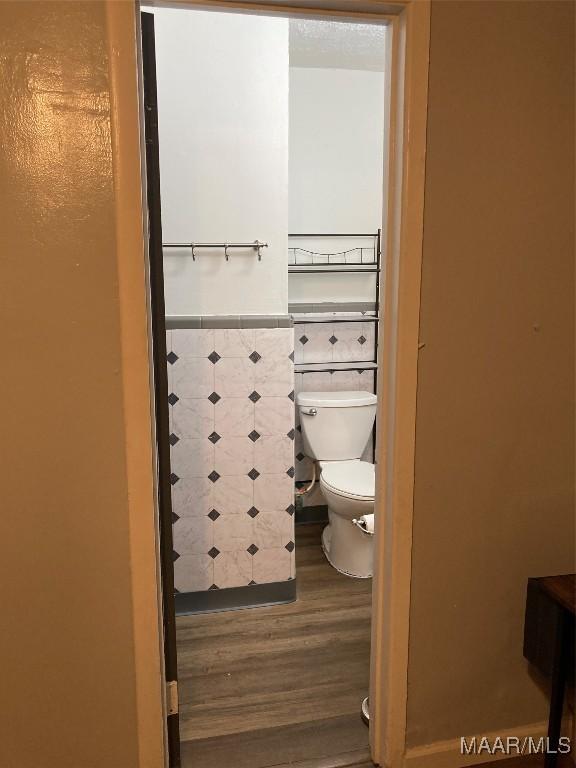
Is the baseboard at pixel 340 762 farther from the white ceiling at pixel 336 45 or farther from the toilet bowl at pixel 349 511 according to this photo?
the white ceiling at pixel 336 45

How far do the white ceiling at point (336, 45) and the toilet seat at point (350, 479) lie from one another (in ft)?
6.46

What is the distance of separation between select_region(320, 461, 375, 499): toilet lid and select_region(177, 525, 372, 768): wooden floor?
0.46 meters

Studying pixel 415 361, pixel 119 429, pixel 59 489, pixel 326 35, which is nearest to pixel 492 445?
pixel 415 361

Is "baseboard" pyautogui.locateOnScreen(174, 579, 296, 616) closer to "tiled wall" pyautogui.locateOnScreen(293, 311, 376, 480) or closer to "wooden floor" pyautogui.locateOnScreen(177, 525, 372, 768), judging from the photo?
"wooden floor" pyautogui.locateOnScreen(177, 525, 372, 768)

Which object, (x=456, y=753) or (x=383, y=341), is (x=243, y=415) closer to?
(x=383, y=341)

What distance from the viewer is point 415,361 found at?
1.59 metres

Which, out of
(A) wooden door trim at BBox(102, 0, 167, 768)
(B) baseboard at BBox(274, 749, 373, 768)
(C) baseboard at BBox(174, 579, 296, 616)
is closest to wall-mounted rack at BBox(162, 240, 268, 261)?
(A) wooden door trim at BBox(102, 0, 167, 768)

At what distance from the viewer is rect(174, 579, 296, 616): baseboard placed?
261 cm

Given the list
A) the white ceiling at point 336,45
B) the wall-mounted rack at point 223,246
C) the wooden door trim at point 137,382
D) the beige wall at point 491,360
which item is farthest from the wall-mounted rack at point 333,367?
the wooden door trim at point 137,382

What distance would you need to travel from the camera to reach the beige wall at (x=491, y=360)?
1520mm

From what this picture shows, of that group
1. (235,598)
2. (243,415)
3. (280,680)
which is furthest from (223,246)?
(280,680)

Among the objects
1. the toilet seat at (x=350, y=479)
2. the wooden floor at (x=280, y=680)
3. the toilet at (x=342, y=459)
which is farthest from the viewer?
the toilet at (x=342, y=459)

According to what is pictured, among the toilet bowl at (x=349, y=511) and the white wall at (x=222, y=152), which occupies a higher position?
the white wall at (x=222, y=152)

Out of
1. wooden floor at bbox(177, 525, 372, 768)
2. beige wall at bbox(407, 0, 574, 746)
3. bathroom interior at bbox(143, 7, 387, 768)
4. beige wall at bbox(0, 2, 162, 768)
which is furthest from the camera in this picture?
bathroom interior at bbox(143, 7, 387, 768)
